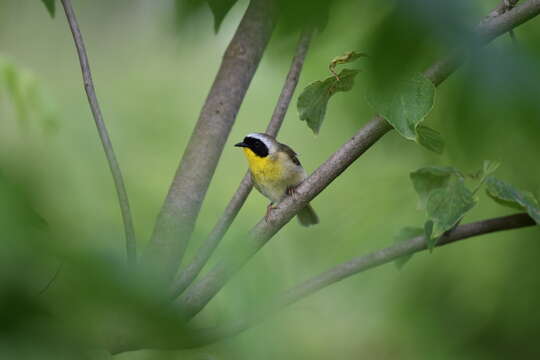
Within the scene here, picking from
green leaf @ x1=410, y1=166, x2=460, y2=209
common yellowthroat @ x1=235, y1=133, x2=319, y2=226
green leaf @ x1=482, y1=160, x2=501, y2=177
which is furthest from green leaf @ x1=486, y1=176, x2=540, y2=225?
common yellowthroat @ x1=235, y1=133, x2=319, y2=226

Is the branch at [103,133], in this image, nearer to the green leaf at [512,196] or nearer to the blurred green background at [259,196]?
the blurred green background at [259,196]

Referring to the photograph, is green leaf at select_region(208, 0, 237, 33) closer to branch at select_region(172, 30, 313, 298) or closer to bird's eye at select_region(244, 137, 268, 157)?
branch at select_region(172, 30, 313, 298)

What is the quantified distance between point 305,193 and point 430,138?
0.36 meters

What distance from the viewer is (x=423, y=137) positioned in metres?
1.59

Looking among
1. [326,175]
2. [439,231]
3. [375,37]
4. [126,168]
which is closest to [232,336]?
[326,175]

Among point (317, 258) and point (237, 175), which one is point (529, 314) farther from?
point (237, 175)

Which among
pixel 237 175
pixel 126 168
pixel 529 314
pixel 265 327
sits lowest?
pixel 529 314

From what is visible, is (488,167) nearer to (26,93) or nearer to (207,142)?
(207,142)

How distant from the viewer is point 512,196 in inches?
64.7

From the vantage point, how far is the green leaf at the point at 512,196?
163 centimetres

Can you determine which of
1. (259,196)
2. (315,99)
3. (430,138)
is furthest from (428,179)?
(259,196)

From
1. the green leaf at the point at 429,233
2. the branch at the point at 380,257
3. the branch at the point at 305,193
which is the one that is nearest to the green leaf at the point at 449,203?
the green leaf at the point at 429,233

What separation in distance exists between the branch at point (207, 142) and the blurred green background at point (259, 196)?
0.10 m

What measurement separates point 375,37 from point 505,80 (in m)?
0.15
